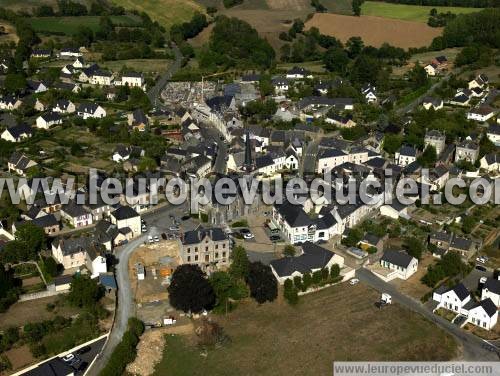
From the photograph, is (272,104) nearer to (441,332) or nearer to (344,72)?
(344,72)

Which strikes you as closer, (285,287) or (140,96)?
(285,287)

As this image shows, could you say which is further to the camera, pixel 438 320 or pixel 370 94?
pixel 370 94

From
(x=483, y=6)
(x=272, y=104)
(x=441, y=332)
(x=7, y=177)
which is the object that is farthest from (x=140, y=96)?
(x=483, y=6)

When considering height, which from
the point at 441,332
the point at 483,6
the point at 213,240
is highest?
the point at 483,6

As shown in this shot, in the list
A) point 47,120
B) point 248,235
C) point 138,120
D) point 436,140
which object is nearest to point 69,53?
point 47,120

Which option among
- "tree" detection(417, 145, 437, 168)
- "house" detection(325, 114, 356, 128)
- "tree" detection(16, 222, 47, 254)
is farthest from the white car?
"house" detection(325, 114, 356, 128)

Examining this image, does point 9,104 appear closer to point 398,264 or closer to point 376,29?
point 398,264

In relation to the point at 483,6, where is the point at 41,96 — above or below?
below
